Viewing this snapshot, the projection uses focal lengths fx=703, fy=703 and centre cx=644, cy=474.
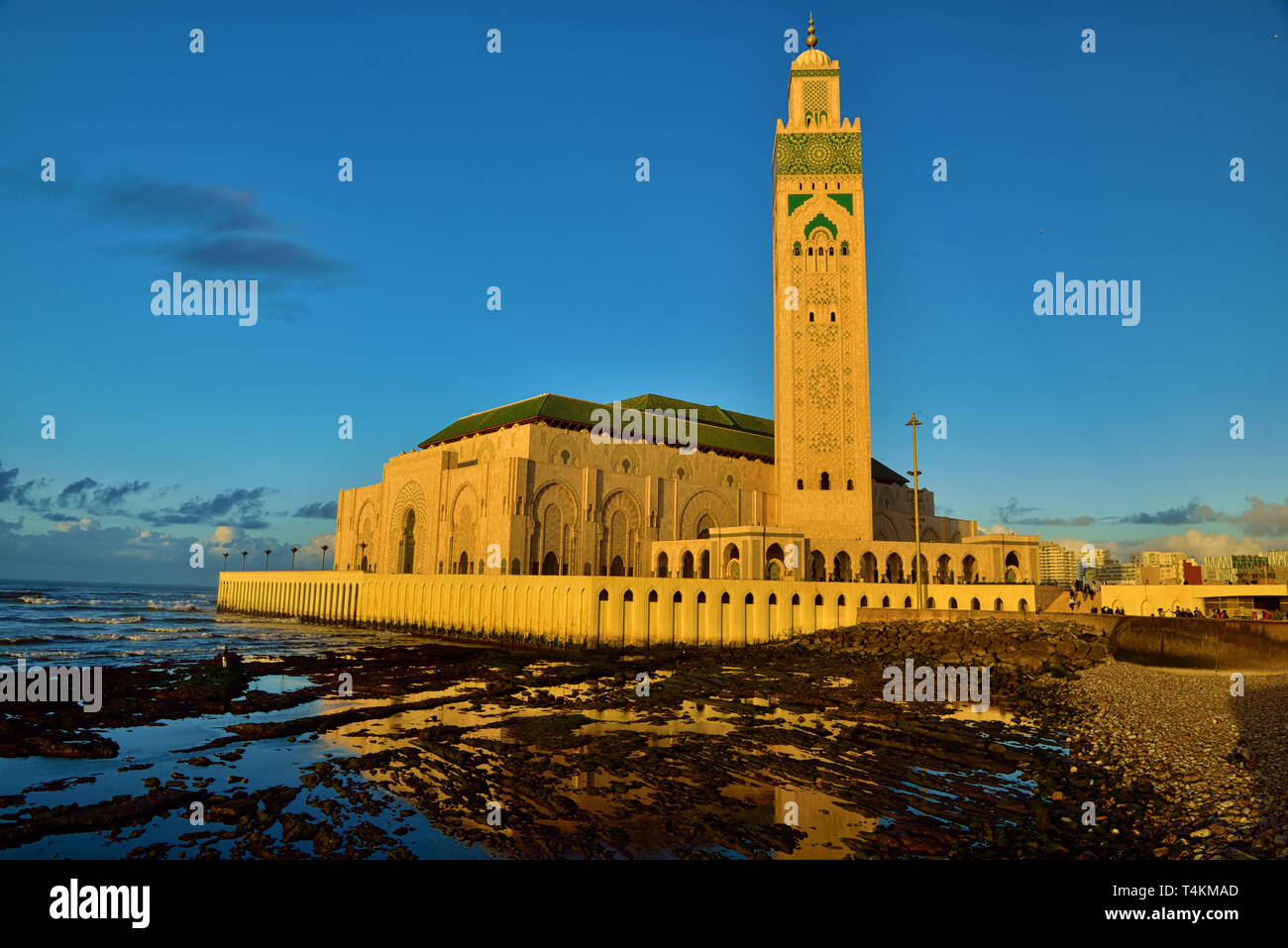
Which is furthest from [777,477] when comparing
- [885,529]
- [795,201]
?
[795,201]

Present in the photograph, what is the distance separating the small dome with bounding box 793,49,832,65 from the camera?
51.4m

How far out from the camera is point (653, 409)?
57219 mm

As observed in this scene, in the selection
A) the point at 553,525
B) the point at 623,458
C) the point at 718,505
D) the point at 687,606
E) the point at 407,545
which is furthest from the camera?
the point at 407,545

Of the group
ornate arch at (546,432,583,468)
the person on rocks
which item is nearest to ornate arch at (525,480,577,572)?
ornate arch at (546,432,583,468)

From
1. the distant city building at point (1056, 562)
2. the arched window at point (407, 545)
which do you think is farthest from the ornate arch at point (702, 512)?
the distant city building at point (1056, 562)

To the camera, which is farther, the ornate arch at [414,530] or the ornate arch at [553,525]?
the ornate arch at [414,530]

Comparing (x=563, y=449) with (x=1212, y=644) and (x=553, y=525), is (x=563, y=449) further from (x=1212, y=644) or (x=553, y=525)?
(x=1212, y=644)

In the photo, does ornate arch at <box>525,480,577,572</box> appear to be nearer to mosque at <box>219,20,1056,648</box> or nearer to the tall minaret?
mosque at <box>219,20,1056,648</box>

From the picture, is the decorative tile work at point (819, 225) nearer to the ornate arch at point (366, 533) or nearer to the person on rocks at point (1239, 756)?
the ornate arch at point (366, 533)

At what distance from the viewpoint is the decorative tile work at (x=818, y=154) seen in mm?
49500

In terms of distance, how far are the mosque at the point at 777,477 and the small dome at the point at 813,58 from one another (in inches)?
9.1

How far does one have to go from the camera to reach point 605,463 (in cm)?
5216

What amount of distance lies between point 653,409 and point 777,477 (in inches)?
524
